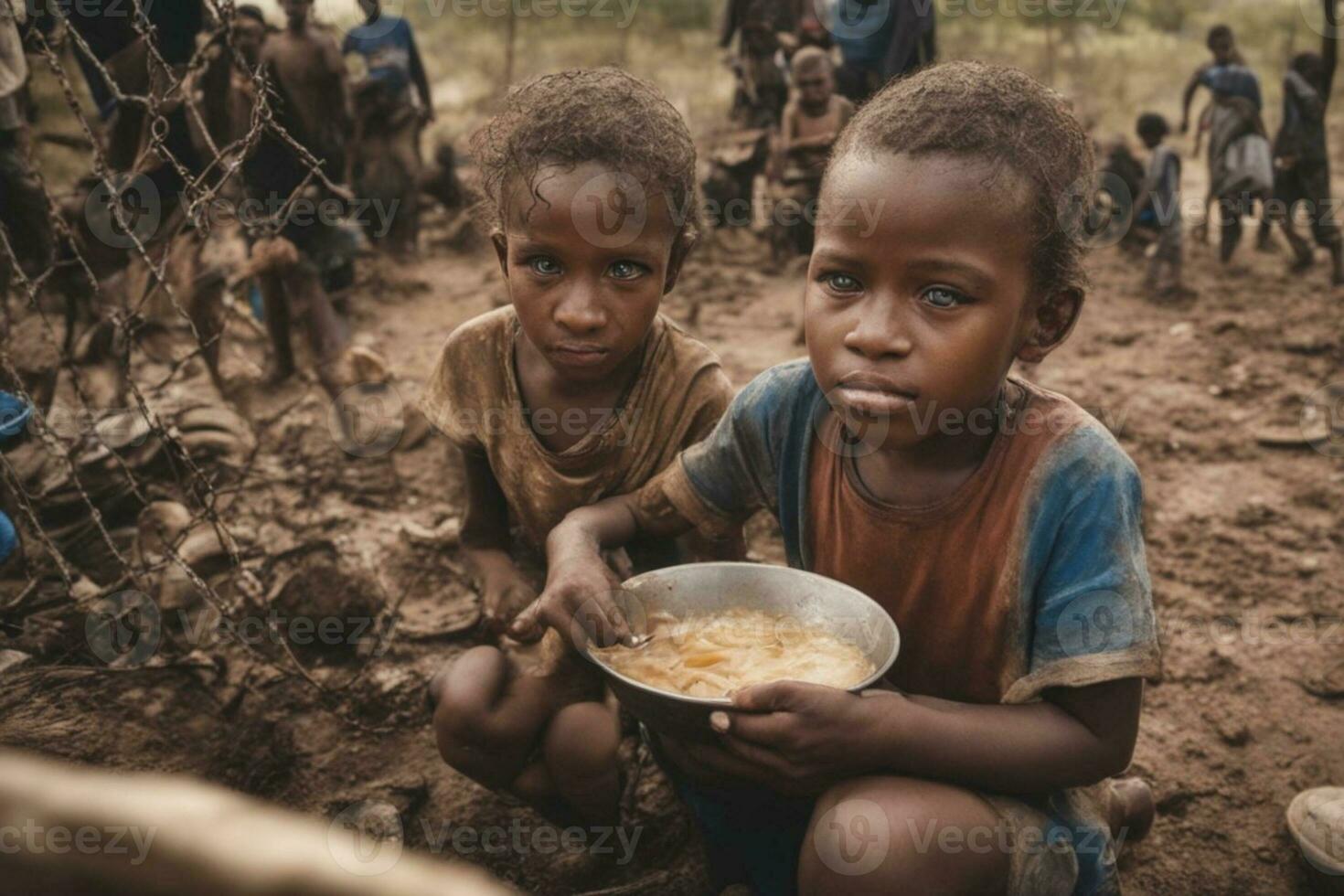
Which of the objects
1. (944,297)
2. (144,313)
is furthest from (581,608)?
(144,313)

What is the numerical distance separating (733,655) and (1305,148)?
7.65 meters

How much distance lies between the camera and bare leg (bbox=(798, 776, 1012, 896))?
1.36 m

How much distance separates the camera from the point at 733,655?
1.69 m

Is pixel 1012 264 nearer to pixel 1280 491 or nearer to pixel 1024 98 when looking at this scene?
pixel 1024 98

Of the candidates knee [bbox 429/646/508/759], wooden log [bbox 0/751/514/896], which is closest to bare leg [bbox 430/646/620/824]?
knee [bbox 429/646/508/759]

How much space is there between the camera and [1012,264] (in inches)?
57.3

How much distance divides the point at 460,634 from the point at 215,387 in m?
2.58

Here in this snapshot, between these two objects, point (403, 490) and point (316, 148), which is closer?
point (403, 490)

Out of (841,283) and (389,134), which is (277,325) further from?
(841,283)

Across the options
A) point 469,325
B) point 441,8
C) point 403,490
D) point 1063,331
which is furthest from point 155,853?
point 441,8

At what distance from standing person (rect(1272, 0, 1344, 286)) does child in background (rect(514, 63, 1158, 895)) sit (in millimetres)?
6544

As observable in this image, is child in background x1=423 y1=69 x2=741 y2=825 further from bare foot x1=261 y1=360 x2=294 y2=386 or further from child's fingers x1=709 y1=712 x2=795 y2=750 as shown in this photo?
bare foot x1=261 y1=360 x2=294 y2=386

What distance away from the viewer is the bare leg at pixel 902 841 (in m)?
1.36
